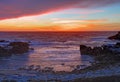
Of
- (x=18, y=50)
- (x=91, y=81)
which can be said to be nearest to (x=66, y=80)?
(x=91, y=81)

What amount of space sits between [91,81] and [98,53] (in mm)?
20772

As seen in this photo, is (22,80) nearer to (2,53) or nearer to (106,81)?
(106,81)

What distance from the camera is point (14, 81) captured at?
13.6m

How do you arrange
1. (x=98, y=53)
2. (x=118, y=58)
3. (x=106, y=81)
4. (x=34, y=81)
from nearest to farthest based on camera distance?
1. (x=106, y=81)
2. (x=34, y=81)
3. (x=118, y=58)
4. (x=98, y=53)

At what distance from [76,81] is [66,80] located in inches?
30.6

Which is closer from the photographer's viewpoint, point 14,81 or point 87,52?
point 14,81

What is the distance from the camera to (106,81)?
12.7m

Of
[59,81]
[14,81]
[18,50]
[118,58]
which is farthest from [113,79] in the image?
[18,50]

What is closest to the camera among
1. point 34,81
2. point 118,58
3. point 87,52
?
point 34,81

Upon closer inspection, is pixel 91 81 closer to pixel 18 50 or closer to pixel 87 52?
pixel 87 52

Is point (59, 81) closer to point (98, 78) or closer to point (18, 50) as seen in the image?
point (98, 78)

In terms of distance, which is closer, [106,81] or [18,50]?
[106,81]

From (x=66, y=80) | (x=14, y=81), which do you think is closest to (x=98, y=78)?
(x=66, y=80)

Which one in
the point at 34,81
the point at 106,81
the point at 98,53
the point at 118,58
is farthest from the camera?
the point at 98,53
